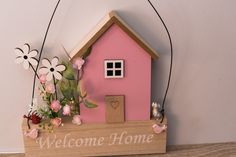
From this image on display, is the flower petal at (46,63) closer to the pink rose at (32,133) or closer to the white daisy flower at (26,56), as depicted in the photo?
the white daisy flower at (26,56)

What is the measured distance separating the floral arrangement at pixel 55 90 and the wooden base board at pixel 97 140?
3 cm

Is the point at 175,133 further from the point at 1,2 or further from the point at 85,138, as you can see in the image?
the point at 1,2

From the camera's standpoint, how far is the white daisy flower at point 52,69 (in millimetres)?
837

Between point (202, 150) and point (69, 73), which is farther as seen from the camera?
point (202, 150)

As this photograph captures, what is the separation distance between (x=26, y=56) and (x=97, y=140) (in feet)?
0.89

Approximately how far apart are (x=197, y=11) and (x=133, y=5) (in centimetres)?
16

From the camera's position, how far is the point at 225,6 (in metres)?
0.88

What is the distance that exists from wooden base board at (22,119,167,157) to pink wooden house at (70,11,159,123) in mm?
23

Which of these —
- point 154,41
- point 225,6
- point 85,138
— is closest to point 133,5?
point 154,41

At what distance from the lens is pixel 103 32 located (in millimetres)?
812

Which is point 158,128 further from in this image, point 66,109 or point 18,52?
point 18,52

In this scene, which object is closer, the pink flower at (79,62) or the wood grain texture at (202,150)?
the pink flower at (79,62)

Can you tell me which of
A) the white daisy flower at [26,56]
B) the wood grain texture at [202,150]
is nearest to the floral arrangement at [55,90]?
the white daisy flower at [26,56]

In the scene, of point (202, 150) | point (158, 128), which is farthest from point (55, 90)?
point (202, 150)
